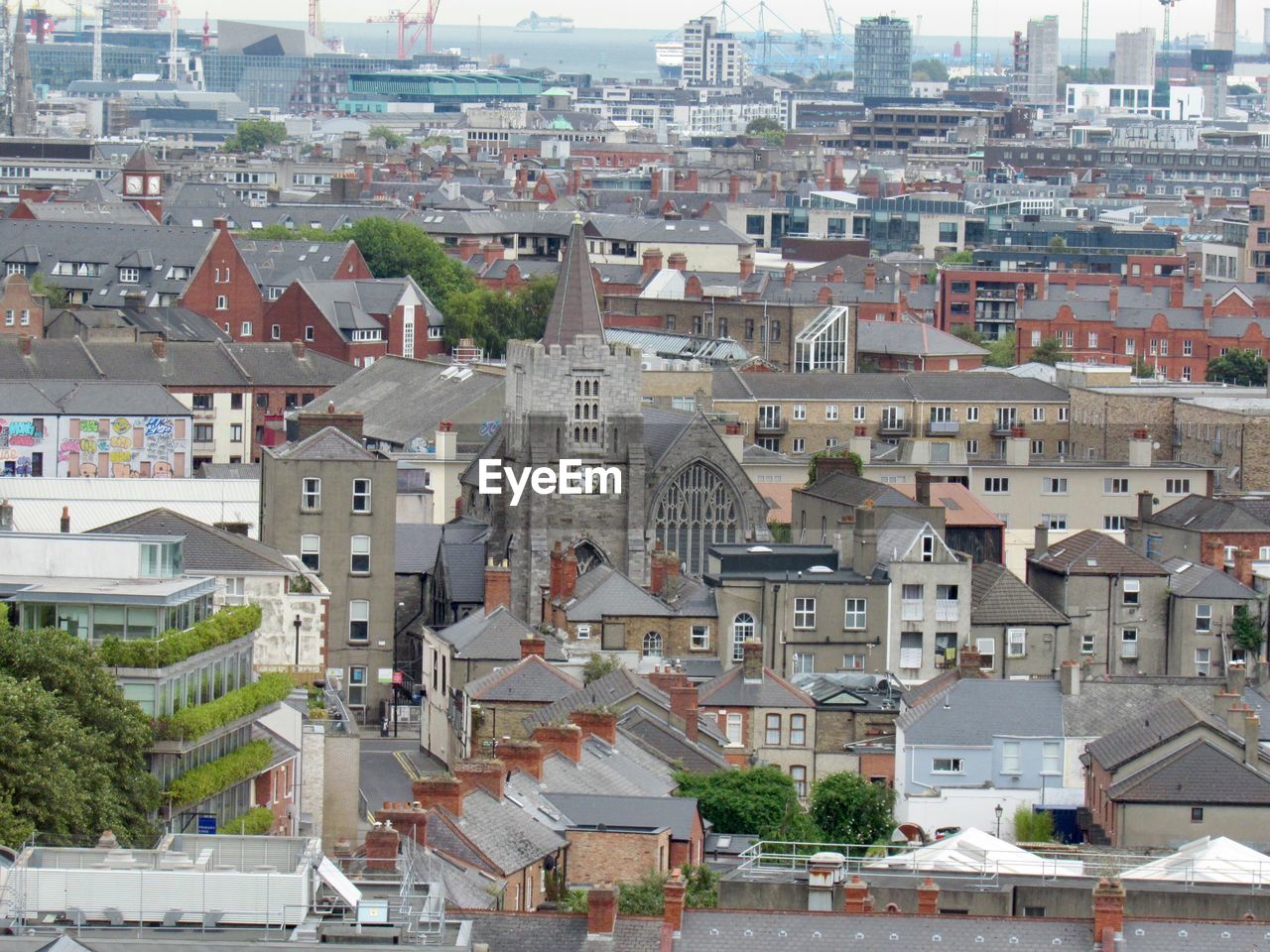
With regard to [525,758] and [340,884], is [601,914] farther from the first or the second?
[525,758]

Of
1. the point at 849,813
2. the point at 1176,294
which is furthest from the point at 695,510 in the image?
the point at 1176,294

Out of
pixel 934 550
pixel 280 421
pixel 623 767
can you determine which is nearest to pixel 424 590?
pixel 934 550

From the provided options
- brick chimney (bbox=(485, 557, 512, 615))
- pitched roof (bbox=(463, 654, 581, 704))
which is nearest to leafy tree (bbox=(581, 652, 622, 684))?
pitched roof (bbox=(463, 654, 581, 704))

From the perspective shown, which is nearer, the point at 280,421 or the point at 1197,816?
the point at 1197,816

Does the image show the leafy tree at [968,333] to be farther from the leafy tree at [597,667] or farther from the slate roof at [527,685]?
the slate roof at [527,685]

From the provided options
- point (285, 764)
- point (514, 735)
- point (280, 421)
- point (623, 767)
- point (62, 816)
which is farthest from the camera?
point (280, 421)

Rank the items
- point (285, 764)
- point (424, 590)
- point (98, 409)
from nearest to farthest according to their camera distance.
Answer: point (285, 764), point (424, 590), point (98, 409)

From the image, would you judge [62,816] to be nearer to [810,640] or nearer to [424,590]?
[810,640]
